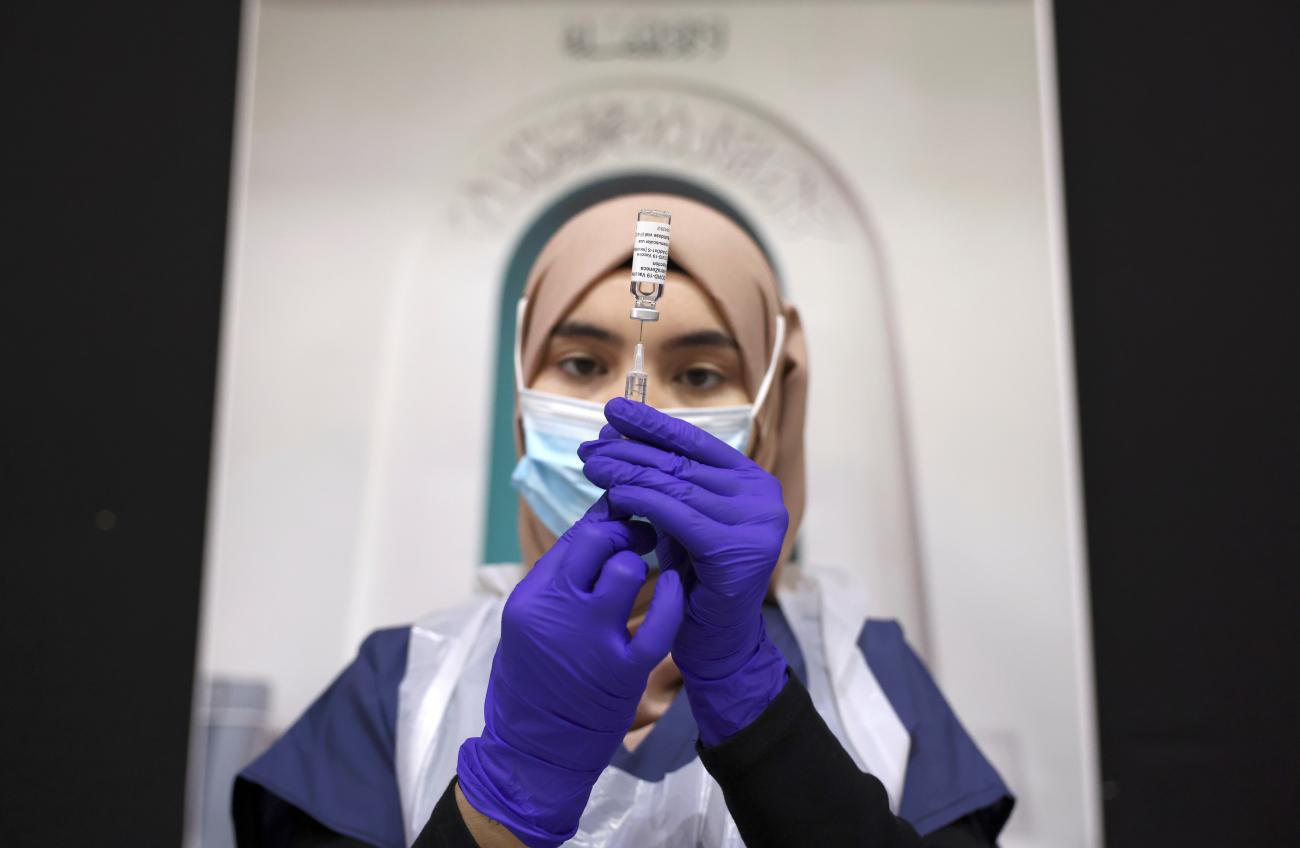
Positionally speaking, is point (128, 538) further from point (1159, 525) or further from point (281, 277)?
point (1159, 525)

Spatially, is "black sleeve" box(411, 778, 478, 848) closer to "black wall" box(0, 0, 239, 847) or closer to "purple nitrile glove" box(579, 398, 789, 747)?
"purple nitrile glove" box(579, 398, 789, 747)

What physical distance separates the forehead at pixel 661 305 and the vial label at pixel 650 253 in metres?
0.07

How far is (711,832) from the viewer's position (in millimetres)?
958

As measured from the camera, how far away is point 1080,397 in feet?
4.49

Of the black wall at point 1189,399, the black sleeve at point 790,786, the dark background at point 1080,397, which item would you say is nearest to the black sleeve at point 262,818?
the dark background at point 1080,397

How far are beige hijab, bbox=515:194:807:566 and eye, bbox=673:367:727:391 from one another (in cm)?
3

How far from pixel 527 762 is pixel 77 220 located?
1103mm

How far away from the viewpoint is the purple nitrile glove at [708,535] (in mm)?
833

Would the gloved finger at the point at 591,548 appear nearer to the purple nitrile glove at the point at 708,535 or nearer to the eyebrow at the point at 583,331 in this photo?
the purple nitrile glove at the point at 708,535

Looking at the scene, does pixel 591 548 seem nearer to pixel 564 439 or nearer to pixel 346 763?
pixel 564 439

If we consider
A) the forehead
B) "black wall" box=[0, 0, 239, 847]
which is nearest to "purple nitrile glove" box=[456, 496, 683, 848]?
the forehead

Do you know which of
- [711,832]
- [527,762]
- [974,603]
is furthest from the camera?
[974,603]

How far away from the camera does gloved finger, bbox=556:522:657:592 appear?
83 cm

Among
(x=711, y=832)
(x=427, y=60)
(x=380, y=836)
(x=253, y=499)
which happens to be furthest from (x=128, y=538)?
(x=711, y=832)
